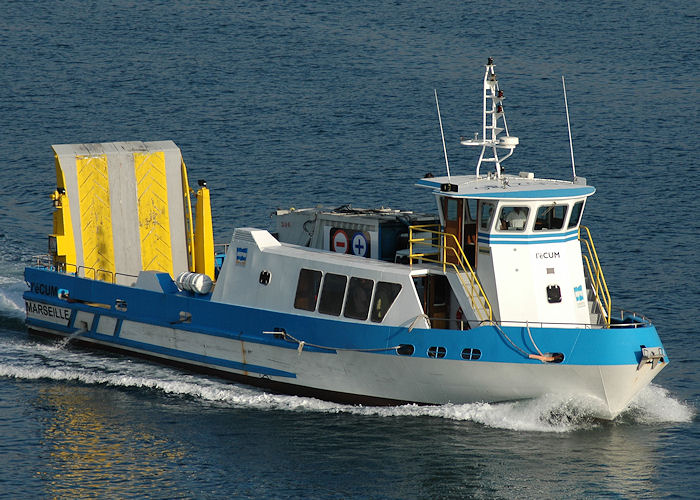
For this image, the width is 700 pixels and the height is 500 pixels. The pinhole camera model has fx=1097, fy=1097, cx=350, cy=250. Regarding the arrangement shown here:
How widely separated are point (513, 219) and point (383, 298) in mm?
3335

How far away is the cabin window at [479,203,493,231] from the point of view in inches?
926

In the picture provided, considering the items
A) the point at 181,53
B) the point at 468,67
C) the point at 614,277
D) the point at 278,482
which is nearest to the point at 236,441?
the point at 278,482

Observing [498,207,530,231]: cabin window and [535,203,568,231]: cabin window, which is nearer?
[498,207,530,231]: cabin window

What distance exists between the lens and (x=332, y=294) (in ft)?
81.9

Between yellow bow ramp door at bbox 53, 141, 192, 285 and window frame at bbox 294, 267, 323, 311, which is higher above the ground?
yellow bow ramp door at bbox 53, 141, 192, 285

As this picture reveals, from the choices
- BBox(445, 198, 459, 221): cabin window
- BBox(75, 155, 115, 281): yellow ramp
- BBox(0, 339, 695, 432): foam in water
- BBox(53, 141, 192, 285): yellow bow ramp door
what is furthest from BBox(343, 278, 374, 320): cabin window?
BBox(75, 155, 115, 281): yellow ramp

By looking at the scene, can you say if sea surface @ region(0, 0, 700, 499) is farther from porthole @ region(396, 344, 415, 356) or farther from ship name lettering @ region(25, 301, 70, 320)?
porthole @ region(396, 344, 415, 356)

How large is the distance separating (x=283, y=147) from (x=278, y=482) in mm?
30874

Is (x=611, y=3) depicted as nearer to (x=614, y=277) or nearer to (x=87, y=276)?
(x=614, y=277)

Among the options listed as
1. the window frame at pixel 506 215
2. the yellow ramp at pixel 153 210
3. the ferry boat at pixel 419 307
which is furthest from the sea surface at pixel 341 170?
the window frame at pixel 506 215

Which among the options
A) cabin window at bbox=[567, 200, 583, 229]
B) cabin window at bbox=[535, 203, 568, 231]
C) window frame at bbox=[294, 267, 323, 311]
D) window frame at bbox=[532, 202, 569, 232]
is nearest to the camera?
window frame at bbox=[532, 202, 569, 232]

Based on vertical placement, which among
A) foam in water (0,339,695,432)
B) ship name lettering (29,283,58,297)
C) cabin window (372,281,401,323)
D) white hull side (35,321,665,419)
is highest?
cabin window (372,281,401,323)

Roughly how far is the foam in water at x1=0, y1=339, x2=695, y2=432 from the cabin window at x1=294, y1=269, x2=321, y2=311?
7.04ft

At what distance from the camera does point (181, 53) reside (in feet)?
215
